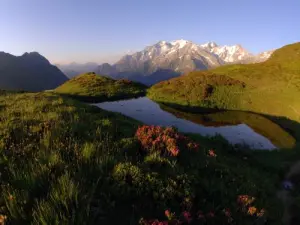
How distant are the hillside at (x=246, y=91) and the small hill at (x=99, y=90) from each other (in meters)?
6.07

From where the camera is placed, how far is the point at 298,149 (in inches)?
950

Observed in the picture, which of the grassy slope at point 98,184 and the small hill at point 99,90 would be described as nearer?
the grassy slope at point 98,184

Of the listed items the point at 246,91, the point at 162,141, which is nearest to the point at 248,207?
the point at 162,141

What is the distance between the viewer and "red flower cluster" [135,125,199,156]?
10448 millimetres

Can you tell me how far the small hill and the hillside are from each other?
19.9 ft

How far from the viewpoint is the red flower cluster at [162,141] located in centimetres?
1045

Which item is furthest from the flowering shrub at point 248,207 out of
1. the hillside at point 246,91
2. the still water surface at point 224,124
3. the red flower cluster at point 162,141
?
the hillside at point 246,91

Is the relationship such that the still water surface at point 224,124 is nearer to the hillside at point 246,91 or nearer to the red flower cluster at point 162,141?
the hillside at point 246,91

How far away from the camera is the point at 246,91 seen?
166 feet

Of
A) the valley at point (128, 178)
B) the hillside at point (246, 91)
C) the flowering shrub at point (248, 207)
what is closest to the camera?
the valley at point (128, 178)

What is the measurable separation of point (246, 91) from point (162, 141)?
44446 millimetres

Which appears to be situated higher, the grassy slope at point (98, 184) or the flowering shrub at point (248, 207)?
the grassy slope at point (98, 184)

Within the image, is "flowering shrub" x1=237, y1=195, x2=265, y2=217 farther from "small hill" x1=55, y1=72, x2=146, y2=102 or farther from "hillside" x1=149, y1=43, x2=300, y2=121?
"small hill" x1=55, y1=72, x2=146, y2=102

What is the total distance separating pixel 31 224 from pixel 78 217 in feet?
2.99
